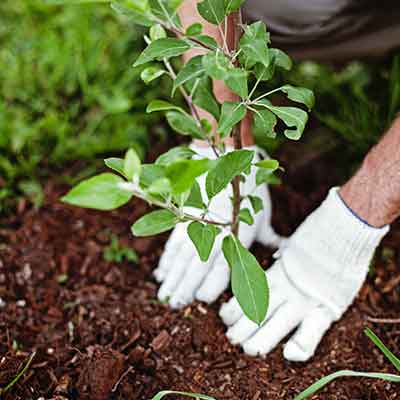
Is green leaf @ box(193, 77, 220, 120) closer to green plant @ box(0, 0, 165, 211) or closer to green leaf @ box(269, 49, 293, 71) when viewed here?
green leaf @ box(269, 49, 293, 71)

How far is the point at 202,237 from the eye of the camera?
3.52ft

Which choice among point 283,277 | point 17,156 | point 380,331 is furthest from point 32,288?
point 380,331

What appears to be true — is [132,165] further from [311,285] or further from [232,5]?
[311,285]

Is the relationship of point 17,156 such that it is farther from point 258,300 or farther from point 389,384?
point 389,384

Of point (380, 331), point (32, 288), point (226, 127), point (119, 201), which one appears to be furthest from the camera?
point (32, 288)

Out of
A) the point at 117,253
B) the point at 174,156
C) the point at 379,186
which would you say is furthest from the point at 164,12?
the point at 117,253

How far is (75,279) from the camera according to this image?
5.27 feet

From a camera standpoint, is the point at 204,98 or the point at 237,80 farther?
the point at 204,98

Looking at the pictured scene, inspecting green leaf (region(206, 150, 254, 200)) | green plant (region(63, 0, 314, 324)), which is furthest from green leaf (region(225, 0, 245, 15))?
green leaf (region(206, 150, 254, 200))

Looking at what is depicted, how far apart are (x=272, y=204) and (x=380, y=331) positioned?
48 cm

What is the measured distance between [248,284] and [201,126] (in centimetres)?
31

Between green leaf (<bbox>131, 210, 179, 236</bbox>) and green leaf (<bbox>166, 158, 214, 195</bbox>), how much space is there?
15 cm

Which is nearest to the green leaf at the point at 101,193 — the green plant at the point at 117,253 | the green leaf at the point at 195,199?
the green leaf at the point at 195,199

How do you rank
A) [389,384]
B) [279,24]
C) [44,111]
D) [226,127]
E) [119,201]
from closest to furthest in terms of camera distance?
[119,201] → [226,127] → [389,384] → [279,24] → [44,111]
